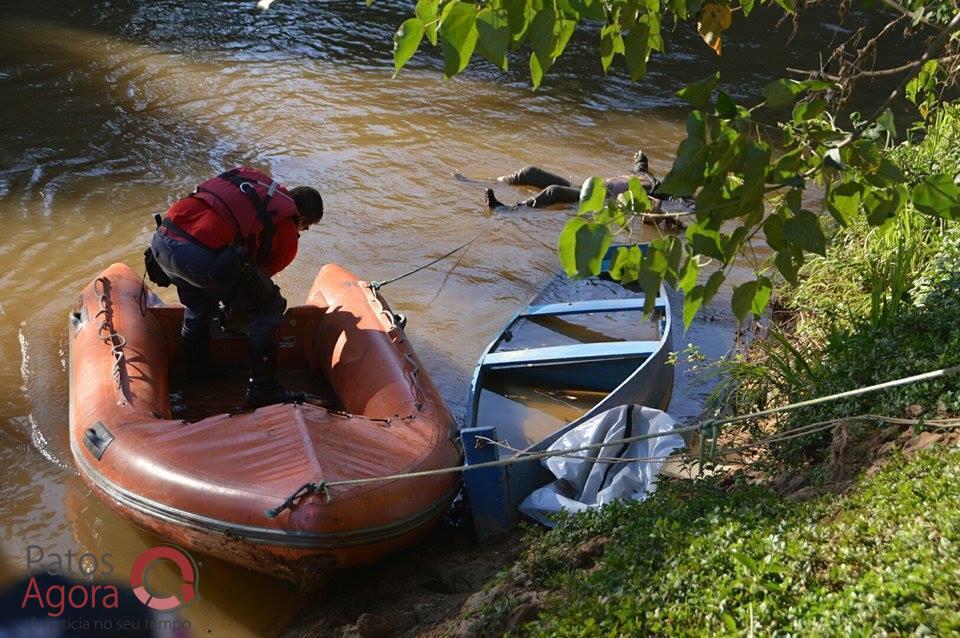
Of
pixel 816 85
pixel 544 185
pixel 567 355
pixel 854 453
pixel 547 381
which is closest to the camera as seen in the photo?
pixel 816 85

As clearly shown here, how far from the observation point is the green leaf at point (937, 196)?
2248mm

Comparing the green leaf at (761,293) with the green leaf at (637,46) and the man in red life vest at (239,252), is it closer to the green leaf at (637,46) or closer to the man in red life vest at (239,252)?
the green leaf at (637,46)

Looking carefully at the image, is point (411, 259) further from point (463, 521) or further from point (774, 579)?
point (774, 579)

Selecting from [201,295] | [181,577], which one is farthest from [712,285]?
[201,295]

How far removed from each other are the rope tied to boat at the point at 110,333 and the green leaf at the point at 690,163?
9.71 feet

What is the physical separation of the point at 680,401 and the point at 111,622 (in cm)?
333

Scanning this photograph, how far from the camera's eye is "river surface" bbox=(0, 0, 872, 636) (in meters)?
4.76

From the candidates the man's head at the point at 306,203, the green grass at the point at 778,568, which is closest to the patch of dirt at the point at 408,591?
the green grass at the point at 778,568

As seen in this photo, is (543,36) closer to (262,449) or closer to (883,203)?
(883,203)

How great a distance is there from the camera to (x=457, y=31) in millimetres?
1858

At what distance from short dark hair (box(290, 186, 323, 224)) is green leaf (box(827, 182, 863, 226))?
301 centimetres

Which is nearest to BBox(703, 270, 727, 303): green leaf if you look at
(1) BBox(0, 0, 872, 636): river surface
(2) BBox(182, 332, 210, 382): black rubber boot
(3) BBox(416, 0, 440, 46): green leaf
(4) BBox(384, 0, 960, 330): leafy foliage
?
(4) BBox(384, 0, 960, 330): leafy foliage

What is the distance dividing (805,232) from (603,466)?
2.12 metres

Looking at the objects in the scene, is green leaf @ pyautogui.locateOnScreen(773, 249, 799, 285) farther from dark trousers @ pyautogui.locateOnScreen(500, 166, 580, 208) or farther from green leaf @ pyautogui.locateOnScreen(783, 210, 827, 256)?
dark trousers @ pyautogui.locateOnScreen(500, 166, 580, 208)
